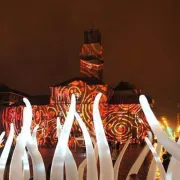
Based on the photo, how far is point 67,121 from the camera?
172 inches

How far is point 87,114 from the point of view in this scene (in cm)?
3203

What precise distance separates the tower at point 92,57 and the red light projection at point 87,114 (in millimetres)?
8804

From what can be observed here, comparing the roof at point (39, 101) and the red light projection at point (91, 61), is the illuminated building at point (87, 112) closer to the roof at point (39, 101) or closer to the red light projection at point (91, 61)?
the roof at point (39, 101)

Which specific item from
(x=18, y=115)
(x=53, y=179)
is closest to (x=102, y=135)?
(x=53, y=179)

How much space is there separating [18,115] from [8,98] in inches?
590

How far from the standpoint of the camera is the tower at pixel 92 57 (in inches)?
1644

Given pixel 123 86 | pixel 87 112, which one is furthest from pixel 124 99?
pixel 123 86

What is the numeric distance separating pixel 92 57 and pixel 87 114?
12.0 meters

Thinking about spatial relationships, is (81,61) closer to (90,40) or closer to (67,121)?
(90,40)

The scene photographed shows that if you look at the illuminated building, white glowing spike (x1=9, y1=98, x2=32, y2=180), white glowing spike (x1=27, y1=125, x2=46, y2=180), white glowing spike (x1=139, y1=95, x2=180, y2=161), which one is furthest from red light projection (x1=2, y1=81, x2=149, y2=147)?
white glowing spike (x1=139, y1=95, x2=180, y2=161)

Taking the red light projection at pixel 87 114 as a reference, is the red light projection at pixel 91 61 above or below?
above

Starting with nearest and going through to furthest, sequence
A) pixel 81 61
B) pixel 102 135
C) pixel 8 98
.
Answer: pixel 102 135
pixel 81 61
pixel 8 98

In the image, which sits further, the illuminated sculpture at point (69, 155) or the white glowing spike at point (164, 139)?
the illuminated sculpture at point (69, 155)

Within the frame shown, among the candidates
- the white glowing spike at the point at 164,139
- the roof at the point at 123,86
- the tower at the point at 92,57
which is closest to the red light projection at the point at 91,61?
the tower at the point at 92,57
